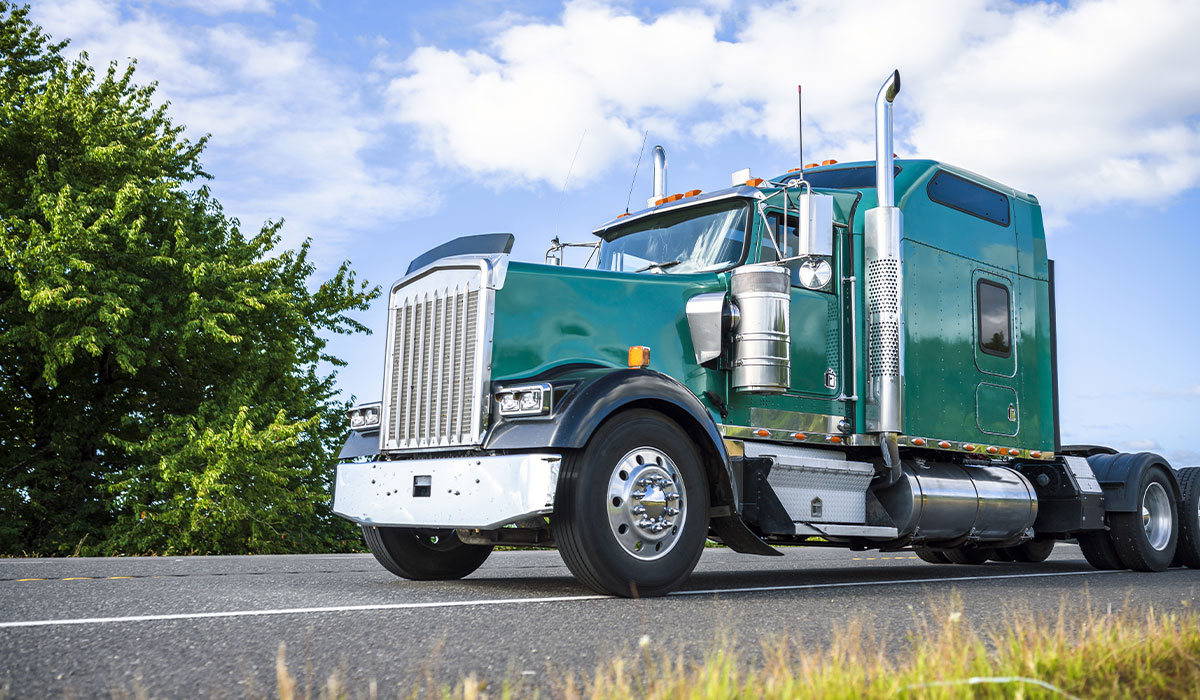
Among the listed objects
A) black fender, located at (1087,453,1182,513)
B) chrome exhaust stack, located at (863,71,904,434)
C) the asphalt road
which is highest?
chrome exhaust stack, located at (863,71,904,434)

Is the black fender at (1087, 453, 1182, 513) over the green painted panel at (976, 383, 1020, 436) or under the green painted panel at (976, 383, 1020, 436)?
under

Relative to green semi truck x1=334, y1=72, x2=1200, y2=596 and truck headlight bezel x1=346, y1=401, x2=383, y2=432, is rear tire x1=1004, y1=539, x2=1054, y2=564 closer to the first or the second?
green semi truck x1=334, y1=72, x2=1200, y2=596

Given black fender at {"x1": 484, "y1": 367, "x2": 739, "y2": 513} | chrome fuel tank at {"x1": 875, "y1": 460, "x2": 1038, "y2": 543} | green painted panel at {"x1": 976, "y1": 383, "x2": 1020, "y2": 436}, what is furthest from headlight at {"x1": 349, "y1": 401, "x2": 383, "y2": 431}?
green painted panel at {"x1": 976, "y1": 383, "x2": 1020, "y2": 436}

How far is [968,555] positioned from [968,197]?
4252mm

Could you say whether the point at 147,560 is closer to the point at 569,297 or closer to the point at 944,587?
the point at 569,297

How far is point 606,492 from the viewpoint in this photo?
222 inches

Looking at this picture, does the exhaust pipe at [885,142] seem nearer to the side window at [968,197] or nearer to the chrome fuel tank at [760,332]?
the side window at [968,197]

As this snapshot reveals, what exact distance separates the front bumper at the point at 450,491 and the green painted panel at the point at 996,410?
475 centimetres

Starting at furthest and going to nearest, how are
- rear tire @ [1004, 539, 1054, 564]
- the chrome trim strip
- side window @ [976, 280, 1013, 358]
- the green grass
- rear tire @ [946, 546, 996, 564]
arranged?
rear tire @ [1004, 539, 1054, 564]
rear tire @ [946, 546, 996, 564]
side window @ [976, 280, 1013, 358]
the chrome trim strip
the green grass

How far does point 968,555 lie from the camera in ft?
37.0

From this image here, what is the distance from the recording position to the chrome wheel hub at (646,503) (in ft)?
18.8

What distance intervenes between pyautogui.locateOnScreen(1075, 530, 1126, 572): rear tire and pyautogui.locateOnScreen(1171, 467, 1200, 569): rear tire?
93 centimetres

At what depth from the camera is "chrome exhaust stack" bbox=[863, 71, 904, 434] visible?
306 inches

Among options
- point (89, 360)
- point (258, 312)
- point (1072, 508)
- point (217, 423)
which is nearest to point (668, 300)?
point (1072, 508)
